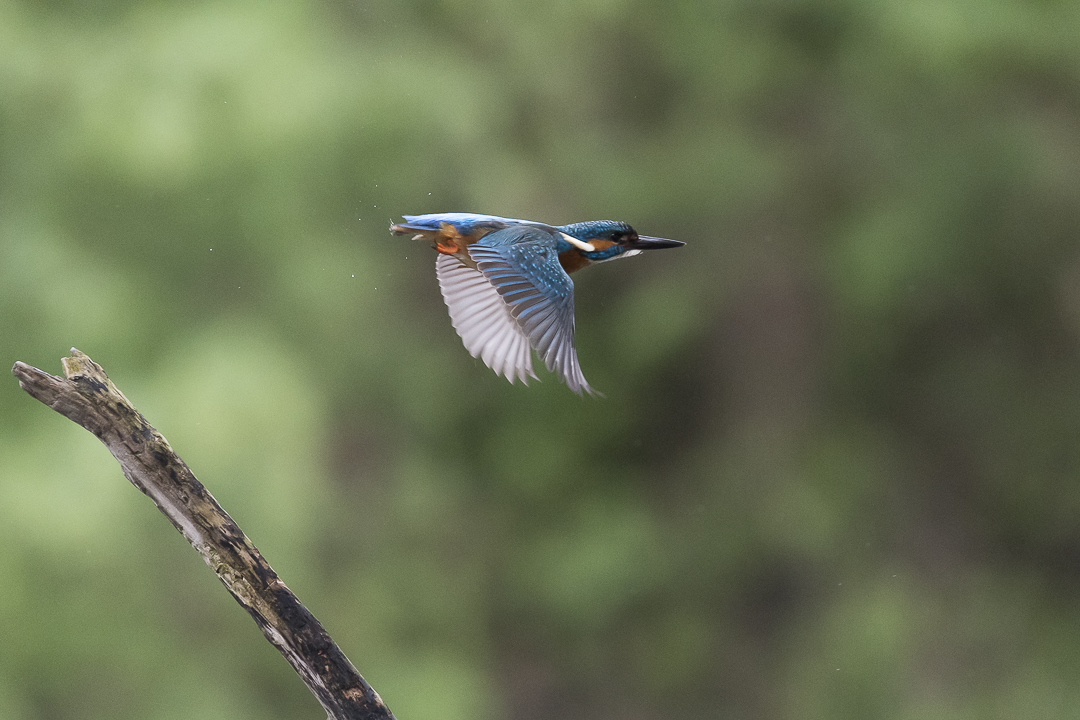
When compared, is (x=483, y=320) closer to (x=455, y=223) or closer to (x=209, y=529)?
Answer: (x=455, y=223)

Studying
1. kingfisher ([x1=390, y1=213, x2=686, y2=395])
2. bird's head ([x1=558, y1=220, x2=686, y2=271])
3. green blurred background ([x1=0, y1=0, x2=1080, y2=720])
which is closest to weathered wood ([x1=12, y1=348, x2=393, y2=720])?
kingfisher ([x1=390, y1=213, x2=686, y2=395])

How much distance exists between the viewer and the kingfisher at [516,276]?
4.04ft

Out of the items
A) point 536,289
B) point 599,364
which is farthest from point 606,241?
point 599,364

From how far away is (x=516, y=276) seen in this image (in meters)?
1.26

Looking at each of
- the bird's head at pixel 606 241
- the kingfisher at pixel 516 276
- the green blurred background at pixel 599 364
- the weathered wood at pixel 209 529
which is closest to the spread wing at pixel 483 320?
the kingfisher at pixel 516 276

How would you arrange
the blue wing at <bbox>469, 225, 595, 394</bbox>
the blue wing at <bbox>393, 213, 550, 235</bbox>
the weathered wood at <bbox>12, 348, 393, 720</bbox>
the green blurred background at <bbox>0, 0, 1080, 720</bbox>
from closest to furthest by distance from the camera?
the weathered wood at <bbox>12, 348, 393, 720</bbox> → the blue wing at <bbox>469, 225, 595, 394</bbox> → the blue wing at <bbox>393, 213, 550, 235</bbox> → the green blurred background at <bbox>0, 0, 1080, 720</bbox>

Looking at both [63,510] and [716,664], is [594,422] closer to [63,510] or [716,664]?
[716,664]

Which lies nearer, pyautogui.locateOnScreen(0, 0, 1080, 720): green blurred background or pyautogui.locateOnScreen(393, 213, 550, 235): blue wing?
pyautogui.locateOnScreen(393, 213, 550, 235): blue wing

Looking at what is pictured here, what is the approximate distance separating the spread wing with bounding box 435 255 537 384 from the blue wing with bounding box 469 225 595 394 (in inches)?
2.8

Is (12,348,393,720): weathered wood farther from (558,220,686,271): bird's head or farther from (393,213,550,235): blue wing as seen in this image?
(558,220,686,271): bird's head

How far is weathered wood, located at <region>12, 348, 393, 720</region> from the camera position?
1.10m

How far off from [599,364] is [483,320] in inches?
75.4

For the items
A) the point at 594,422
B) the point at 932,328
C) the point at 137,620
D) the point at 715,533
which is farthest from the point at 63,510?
the point at 932,328

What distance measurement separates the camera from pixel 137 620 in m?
3.13
